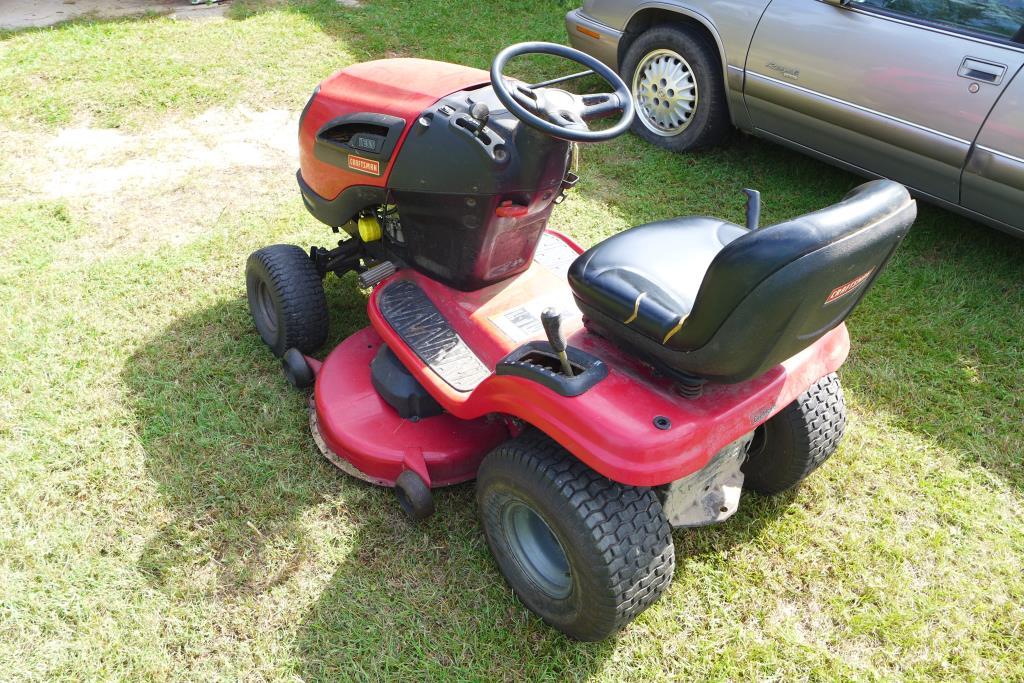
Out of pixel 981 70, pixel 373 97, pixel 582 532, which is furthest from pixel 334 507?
pixel 981 70

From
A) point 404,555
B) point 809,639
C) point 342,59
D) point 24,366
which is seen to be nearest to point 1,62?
point 342,59

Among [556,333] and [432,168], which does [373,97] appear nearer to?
[432,168]

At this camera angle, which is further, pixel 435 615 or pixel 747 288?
pixel 435 615

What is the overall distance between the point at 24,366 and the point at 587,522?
2540mm

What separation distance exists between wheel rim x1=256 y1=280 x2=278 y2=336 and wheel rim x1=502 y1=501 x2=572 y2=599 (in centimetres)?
147

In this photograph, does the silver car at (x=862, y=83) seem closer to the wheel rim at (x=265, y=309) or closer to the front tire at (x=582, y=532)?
the front tire at (x=582, y=532)

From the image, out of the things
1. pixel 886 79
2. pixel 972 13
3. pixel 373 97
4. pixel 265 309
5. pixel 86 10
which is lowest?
pixel 86 10

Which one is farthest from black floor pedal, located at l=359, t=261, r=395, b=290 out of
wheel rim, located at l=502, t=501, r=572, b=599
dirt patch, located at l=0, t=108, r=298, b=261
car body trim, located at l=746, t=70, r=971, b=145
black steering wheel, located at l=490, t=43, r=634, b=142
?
car body trim, located at l=746, t=70, r=971, b=145

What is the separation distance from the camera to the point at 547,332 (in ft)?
6.47

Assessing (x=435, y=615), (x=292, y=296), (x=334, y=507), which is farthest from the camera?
(x=292, y=296)

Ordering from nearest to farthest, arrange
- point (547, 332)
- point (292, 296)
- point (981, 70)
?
point (547, 332), point (292, 296), point (981, 70)

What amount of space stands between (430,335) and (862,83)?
2.78 metres

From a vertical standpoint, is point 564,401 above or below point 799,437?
above

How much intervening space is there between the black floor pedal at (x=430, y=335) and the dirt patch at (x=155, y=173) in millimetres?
1753
